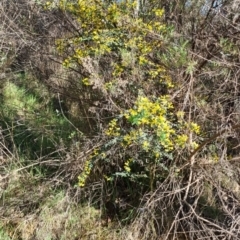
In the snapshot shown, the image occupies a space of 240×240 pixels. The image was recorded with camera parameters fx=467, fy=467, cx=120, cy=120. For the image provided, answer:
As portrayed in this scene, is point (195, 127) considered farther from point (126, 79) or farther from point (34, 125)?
point (34, 125)

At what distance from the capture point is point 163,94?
4520 millimetres

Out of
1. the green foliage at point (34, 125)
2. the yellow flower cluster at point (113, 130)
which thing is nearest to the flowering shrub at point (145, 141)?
the yellow flower cluster at point (113, 130)

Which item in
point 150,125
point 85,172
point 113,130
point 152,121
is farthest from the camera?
point 85,172

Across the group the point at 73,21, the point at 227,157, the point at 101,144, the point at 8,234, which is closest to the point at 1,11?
the point at 73,21

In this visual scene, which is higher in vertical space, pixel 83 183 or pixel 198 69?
pixel 198 69

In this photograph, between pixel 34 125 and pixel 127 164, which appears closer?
pixel 127 164

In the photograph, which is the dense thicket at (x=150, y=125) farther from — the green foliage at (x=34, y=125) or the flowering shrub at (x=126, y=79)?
the green foliage at (x=34, y=125)

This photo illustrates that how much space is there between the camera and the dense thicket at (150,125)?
4332mm

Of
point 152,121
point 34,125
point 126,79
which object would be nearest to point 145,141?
point 152,121

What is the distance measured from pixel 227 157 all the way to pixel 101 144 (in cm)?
121

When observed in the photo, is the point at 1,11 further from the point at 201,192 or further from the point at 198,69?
the point at 201,192

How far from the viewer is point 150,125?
407 centimetres

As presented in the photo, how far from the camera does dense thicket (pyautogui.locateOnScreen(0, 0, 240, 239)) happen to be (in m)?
4.33

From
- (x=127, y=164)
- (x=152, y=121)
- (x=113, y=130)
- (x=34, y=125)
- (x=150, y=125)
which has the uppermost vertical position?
(x=152, y=121)
